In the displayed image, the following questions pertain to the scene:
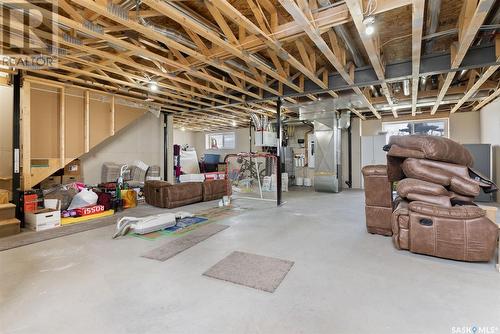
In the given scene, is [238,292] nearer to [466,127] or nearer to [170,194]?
[170,194]

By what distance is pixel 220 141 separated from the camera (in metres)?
12.4

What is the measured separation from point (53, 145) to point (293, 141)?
26.8 feet

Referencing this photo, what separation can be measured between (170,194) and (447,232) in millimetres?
4760

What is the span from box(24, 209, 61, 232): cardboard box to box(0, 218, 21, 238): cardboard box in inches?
8.1

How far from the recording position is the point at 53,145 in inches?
Result: 197

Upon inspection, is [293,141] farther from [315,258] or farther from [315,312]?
[315,312]

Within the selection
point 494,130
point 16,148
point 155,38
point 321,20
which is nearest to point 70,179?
point 16,148

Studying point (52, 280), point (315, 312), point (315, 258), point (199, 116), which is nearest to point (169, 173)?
point (199, 116)

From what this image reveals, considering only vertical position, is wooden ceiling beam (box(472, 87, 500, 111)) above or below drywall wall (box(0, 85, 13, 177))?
above

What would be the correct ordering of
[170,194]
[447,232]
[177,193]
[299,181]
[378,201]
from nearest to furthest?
[447,232] < [378,201] < [170,194] < [177,193] < [299,181]

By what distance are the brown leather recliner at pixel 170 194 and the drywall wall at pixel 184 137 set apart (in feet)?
21.9

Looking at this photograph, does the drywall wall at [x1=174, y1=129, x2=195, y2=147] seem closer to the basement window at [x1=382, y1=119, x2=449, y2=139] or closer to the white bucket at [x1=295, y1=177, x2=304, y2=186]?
the white bucket at [x1=295, y1=177, x2=304, y2=186]

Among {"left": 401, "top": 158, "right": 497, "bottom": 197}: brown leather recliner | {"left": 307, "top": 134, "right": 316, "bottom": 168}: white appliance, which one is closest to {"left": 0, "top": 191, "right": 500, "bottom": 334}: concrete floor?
{"left": 401, "top": 158, "right": 497, "bottom": 197}: brown leather recliner

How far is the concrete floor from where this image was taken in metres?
1.60
